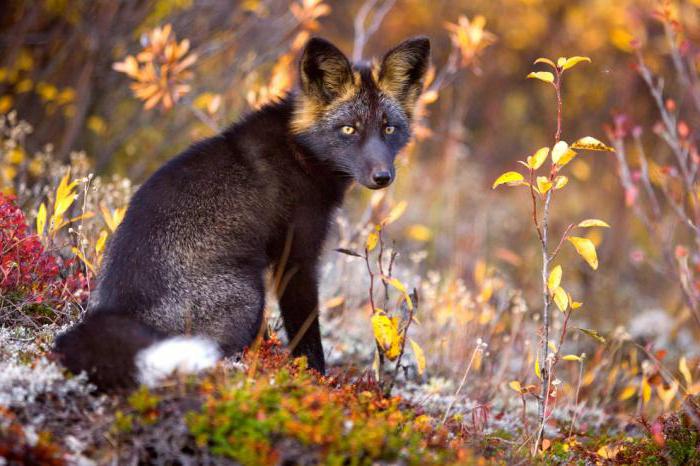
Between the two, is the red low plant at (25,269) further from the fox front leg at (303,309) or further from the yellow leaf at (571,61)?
the yellow leaf at (571,61)

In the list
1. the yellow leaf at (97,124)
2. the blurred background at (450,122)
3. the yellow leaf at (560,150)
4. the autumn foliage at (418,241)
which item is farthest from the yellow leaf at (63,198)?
the yellow leaf at (97,124)

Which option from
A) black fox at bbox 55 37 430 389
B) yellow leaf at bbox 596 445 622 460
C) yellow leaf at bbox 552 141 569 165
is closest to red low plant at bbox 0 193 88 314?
black fox at bbox 55 37 430 389

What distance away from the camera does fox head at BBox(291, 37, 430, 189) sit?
180 inches

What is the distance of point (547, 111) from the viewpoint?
620 inches

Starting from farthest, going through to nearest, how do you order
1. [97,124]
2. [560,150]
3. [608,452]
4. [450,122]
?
[450,122] → [97,124] → [608,452] → [560,150]

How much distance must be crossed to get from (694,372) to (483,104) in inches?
408

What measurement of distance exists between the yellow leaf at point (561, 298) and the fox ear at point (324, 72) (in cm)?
192

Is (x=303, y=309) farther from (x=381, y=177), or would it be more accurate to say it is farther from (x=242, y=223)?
(x=381, y=177)

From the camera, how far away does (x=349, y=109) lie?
15.4 feet

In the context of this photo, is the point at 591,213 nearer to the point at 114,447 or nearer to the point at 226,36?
the point at 226,36

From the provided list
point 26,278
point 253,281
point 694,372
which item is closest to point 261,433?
point 253,281

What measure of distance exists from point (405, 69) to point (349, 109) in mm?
560

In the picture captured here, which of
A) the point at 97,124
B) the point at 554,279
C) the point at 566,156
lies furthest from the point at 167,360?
the point at 97,124

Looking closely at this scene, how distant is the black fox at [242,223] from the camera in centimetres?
331
